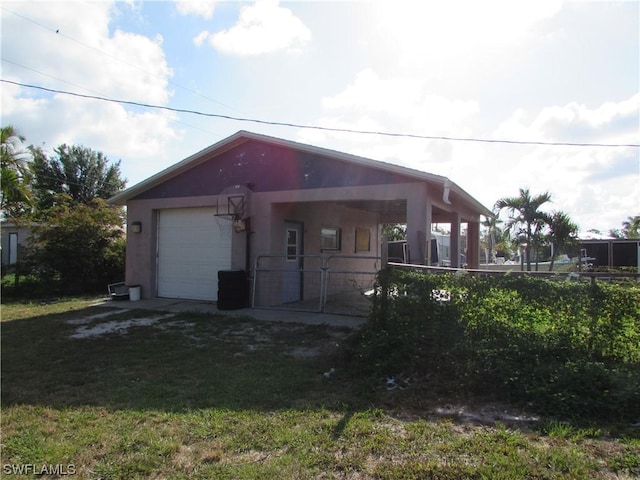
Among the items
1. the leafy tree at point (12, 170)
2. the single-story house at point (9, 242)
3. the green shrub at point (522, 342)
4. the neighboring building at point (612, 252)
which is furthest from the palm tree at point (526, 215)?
the single-story house at point (9, 242)

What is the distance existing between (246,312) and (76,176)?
2974 centimetres

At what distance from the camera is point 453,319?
4863mm

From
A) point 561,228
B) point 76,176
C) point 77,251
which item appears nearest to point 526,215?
point 561,228

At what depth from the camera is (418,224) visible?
342 inches

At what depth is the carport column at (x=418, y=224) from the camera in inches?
341

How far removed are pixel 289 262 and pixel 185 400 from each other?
7.33 m

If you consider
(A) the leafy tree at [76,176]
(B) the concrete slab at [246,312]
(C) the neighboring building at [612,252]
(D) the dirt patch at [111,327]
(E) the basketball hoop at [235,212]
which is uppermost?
(A) the leafy tree at [76,176]

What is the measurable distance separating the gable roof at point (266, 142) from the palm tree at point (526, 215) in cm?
259

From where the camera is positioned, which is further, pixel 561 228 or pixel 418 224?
pixel 561 228

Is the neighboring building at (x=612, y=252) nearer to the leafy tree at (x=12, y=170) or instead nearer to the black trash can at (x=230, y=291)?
the black trash can at (x=230, y=291)

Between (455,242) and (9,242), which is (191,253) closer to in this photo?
(455,242)

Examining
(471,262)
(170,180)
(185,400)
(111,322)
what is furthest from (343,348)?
(471,262)

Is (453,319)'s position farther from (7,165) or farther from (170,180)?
(7,165)

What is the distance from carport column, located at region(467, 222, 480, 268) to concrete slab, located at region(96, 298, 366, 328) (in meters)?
9.07
